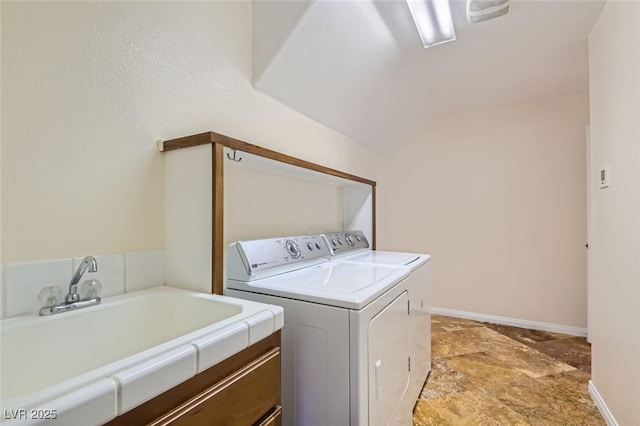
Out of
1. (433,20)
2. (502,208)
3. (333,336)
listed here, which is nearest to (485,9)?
(433,20)

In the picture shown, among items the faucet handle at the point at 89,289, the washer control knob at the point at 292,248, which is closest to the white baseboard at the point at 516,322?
the washer control knob at the point at 292,248

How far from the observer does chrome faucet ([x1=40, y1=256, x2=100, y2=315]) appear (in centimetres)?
90

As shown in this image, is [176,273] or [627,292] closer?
[176,273]

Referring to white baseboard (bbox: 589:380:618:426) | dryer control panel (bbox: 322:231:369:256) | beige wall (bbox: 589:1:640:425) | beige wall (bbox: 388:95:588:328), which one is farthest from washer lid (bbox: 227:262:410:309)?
beige wall (bbox: 388:95:588:328)

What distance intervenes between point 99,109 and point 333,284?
1.10m

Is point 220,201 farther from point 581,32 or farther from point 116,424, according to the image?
point 581,32

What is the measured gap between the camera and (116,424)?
533 mm

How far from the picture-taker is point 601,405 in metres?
1.78

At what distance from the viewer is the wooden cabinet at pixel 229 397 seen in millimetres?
603

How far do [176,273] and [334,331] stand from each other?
0.70 m

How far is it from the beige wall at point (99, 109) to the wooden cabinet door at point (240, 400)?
28.0 inches

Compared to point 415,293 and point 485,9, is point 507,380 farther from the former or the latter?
point 485,9

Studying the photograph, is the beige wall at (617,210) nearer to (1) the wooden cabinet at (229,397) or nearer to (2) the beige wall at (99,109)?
(1) the wooden cabinet at (229,397)

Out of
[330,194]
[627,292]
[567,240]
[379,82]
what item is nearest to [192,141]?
[330,194]
